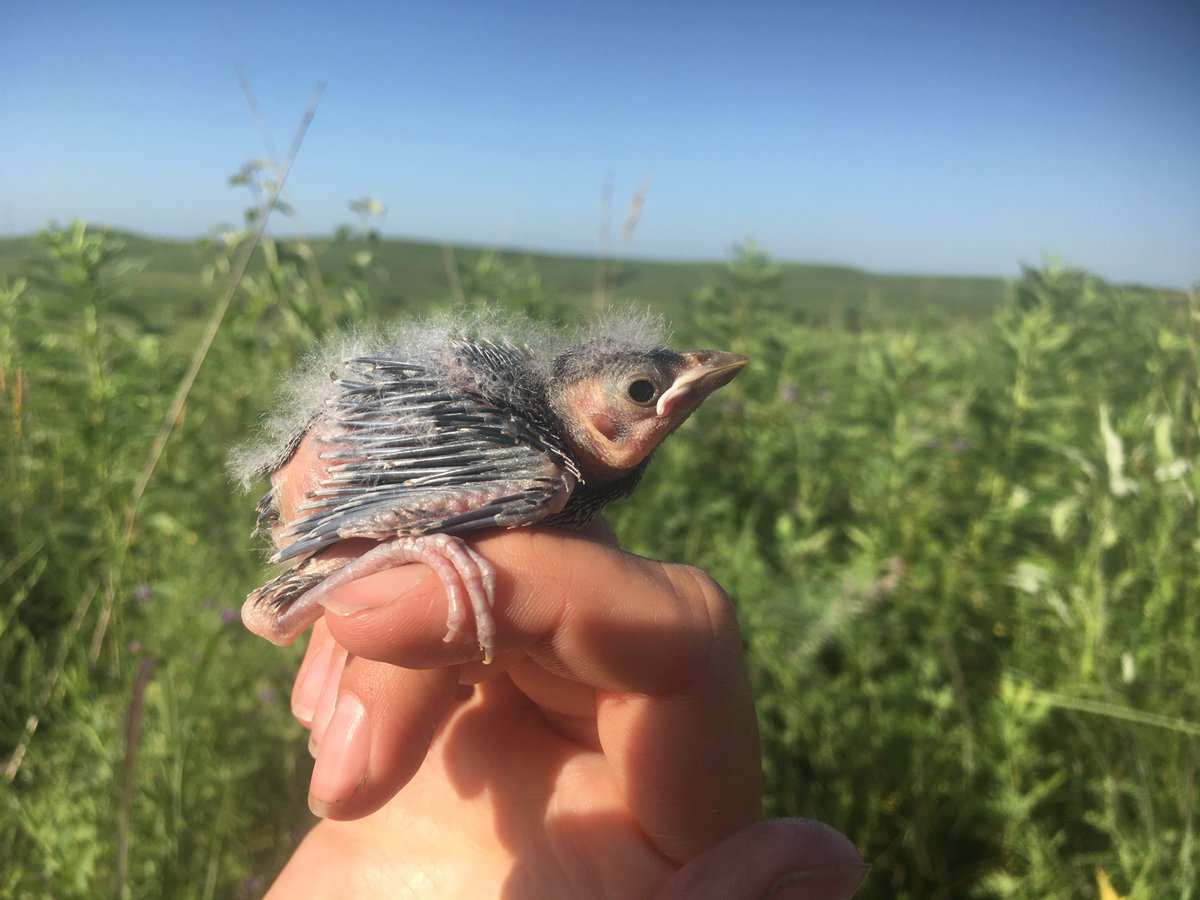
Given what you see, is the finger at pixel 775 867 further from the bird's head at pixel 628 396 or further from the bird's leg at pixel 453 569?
the bird's head at pixel 628 396

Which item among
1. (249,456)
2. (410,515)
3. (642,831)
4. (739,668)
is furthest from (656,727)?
(249,456)

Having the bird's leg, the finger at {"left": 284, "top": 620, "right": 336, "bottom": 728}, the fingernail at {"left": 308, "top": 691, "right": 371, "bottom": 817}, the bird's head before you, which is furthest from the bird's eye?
the finger at {"left": 284, "top": 620, "right": 336, "bottom": 728}

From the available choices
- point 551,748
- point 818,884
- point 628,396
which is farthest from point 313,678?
point 818,884

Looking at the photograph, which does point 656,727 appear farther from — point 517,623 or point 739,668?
point 517,623

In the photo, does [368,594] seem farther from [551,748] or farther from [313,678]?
[551,748]

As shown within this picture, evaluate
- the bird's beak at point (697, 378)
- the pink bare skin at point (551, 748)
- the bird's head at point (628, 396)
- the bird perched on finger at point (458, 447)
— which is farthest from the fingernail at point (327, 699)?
the bird's beak at point (697, 378)

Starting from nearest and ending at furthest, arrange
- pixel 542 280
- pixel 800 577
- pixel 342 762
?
pixel 342 762
pixel 800 577
pixel 542 280
